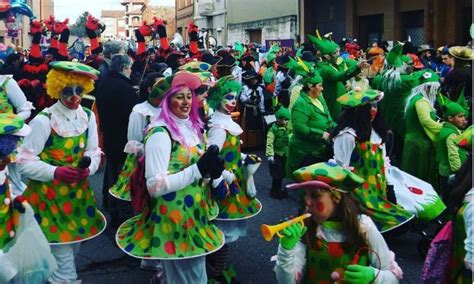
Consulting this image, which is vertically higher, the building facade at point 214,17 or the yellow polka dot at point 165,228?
the building facade at point 214,17

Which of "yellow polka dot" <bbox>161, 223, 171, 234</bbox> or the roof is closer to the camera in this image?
"yellow polka dot" <bbox>161, 223, 171, 234</bbox>

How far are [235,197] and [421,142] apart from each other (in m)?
2.48

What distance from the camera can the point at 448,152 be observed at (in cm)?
614

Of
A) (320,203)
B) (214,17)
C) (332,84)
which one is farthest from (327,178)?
(214,17)

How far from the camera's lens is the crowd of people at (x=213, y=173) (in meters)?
3.36

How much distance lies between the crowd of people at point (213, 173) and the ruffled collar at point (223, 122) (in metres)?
0.02

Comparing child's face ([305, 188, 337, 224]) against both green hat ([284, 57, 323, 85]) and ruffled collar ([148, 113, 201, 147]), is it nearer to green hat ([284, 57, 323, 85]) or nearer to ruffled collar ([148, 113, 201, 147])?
ruffled collar ([148, 113, 201, 147])

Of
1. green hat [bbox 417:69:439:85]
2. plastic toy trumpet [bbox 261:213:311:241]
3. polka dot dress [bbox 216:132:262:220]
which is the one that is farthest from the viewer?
green hat [bbox 417:69:439:85]

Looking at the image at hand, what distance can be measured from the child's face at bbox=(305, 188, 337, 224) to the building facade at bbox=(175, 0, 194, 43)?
4409 cm

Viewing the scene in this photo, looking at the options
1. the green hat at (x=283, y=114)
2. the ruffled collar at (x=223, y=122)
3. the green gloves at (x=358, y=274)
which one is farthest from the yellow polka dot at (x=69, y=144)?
the green hat at (x=283, y=114)

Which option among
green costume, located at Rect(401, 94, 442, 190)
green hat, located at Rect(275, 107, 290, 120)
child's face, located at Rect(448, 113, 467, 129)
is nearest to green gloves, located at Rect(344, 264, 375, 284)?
child's face, located at Rect(448, 113, 467, 129)

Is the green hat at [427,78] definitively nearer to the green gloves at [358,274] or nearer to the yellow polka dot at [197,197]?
the yellow polka dot at [197,197]

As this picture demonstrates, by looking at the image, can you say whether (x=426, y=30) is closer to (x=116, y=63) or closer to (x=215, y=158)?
(x=116, y=63)

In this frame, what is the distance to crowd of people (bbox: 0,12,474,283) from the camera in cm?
336
